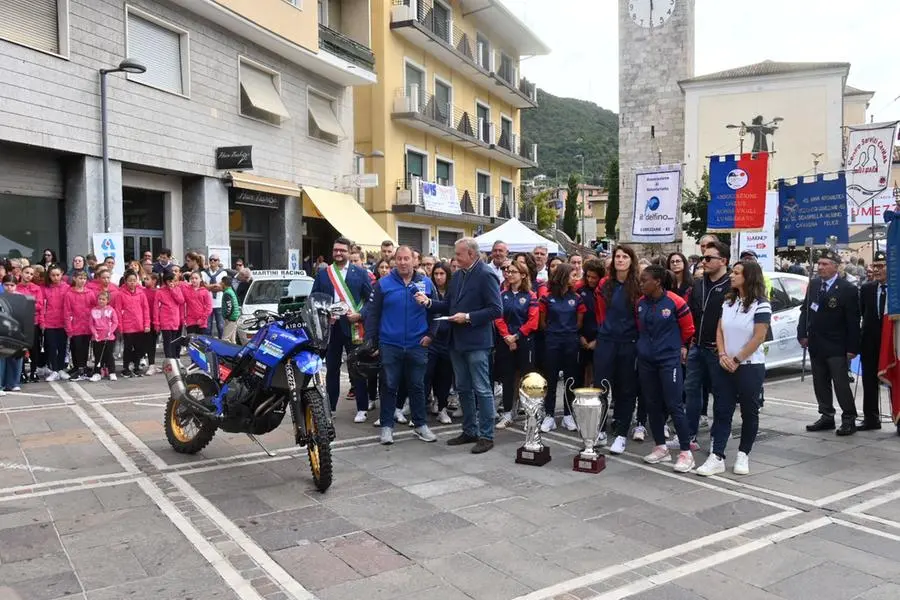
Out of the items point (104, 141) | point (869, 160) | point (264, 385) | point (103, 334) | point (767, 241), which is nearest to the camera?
point (264, 385)

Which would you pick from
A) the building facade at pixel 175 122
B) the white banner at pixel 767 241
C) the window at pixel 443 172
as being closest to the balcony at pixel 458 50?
the building facade at pixel 175 122

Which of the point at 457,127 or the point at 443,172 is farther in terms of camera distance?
the point at 443,172

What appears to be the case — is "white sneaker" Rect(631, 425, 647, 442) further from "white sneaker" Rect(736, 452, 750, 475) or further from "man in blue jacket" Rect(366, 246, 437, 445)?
"man in blue jacket" Rect(366, 246, 437, 445)

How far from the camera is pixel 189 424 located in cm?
658

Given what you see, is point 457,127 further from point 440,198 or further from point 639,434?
point 639,434

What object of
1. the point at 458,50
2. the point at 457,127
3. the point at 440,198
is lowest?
the point at 440,198

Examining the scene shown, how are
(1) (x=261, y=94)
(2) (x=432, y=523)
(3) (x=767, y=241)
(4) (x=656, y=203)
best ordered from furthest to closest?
(1) (x=261, y=94)
(3) (x=767, y=241)
(4) (x=656, y=203)
(2) (x=432, y=523)

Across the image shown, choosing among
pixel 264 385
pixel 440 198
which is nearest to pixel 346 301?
pixel 264 385

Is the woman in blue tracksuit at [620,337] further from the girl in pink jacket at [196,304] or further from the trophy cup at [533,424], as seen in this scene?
the girl in pink jacket at [196,304]

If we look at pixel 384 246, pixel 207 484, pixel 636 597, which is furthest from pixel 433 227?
pixel 636 597

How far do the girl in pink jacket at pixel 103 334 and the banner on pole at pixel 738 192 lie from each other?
905cm

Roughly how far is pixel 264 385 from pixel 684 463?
3.52 meters

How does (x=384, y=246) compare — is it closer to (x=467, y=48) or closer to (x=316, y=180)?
(x=316, y=180)

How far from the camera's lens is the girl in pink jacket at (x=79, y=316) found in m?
10.5
